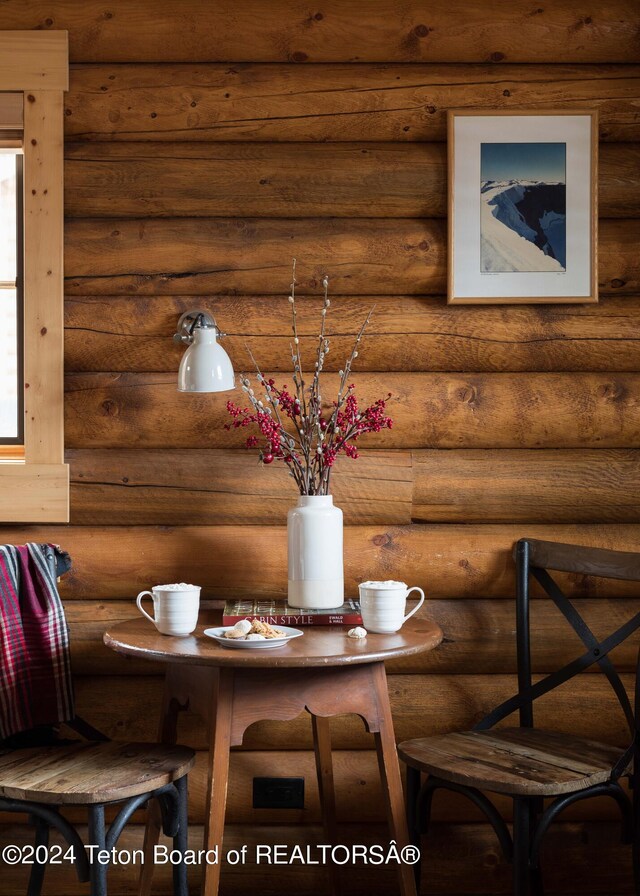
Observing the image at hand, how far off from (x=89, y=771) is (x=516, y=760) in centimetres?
101

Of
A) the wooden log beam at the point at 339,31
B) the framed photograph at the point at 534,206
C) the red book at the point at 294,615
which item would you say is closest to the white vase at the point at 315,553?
the red book at the point at 294,615

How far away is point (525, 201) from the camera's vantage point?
2.70 metres

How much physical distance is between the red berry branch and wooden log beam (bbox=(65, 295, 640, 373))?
0.04 metres

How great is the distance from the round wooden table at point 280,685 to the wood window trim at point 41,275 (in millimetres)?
609

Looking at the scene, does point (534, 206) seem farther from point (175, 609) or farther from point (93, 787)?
point (93, 787)

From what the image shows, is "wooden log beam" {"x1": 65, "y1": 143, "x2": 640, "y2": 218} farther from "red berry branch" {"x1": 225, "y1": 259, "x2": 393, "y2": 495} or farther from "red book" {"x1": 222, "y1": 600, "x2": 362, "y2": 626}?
"red book" {"x1": 222, "y1": 600, "x2": 362, "y2": 626}

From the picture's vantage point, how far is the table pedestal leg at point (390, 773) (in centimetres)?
214

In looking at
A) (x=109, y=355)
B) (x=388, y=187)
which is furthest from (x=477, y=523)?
(x=109, y=355)

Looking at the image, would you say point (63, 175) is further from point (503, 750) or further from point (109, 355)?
point (503, 750)

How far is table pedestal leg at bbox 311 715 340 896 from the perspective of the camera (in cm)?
254

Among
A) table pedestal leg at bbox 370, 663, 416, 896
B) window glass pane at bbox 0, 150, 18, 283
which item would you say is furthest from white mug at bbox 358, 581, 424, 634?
window glass pane at bbox 0, 150, 18, 283

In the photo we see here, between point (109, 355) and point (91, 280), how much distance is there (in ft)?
0.74

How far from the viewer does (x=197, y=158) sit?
269 cm

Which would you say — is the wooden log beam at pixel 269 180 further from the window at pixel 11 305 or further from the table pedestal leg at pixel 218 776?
the table pedestal leg at pixel 218 776
